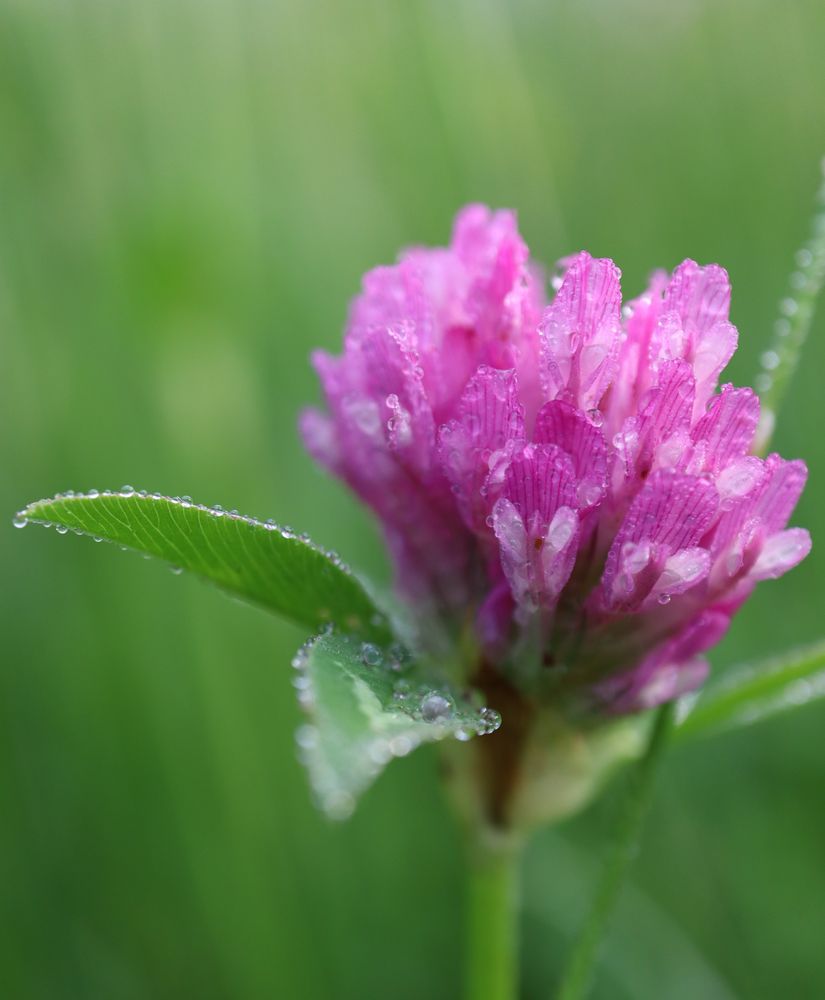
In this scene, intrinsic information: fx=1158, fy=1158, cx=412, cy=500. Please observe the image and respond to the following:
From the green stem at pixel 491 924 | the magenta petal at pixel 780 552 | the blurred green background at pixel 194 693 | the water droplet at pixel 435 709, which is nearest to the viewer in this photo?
the water droplet at pixel 435 709

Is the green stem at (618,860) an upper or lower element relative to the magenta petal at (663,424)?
lower

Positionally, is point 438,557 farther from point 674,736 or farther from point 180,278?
point 180,278

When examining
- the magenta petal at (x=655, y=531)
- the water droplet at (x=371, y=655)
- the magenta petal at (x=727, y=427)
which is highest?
the water droplet at (x=371, y=655)

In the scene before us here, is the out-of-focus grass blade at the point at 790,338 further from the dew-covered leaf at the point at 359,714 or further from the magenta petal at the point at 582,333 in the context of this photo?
the dew-covered leaf at the point at 359,714

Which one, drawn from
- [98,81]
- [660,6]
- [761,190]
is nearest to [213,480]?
[98,81]

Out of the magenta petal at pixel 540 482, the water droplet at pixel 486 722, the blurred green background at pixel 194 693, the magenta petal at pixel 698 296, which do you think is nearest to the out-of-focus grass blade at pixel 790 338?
the magenta petal at pixel 698 296

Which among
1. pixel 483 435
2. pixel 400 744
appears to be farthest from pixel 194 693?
pixel 400 744
